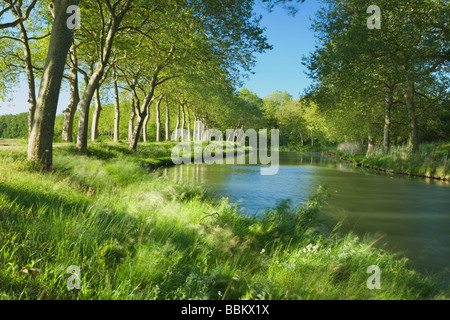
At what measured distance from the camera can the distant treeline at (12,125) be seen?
12344cm

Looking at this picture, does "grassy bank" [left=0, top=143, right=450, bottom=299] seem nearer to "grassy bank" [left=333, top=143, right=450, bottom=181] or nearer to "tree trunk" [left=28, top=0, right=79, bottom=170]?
"tree trunk" [left=28, top=0, right=79, bottom=170]

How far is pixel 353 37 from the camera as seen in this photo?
55.9ft

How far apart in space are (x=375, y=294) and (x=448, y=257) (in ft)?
12.8

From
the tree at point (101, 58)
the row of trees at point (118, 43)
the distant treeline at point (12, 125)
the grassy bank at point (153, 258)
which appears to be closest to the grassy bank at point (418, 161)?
the row of trees at point (118, 43)

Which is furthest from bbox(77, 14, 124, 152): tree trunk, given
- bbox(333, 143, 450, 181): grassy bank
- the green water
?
bbox(333, 143, 450, 181): grassy bank

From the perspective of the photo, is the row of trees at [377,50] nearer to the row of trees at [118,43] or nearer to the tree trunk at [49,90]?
the row of trees at [118,43]

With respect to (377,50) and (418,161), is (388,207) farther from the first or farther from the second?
(418,161)

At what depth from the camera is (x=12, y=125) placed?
127 metres

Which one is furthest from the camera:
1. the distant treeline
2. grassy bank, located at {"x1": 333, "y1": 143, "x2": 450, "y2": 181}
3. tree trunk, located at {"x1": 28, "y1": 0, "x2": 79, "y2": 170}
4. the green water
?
the distant treeline

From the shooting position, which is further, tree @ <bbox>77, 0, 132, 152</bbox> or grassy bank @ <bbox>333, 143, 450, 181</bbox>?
grassy bank @ <bbox>333, 143, 450, 181</bbox>

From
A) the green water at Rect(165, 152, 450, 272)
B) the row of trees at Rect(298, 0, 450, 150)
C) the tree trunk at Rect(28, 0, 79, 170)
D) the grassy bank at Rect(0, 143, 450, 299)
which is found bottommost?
the green water at Rect(165, 152, 450, 272)

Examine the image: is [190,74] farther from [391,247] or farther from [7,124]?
[7,124]

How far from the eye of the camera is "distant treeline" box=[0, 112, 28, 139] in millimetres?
123438
